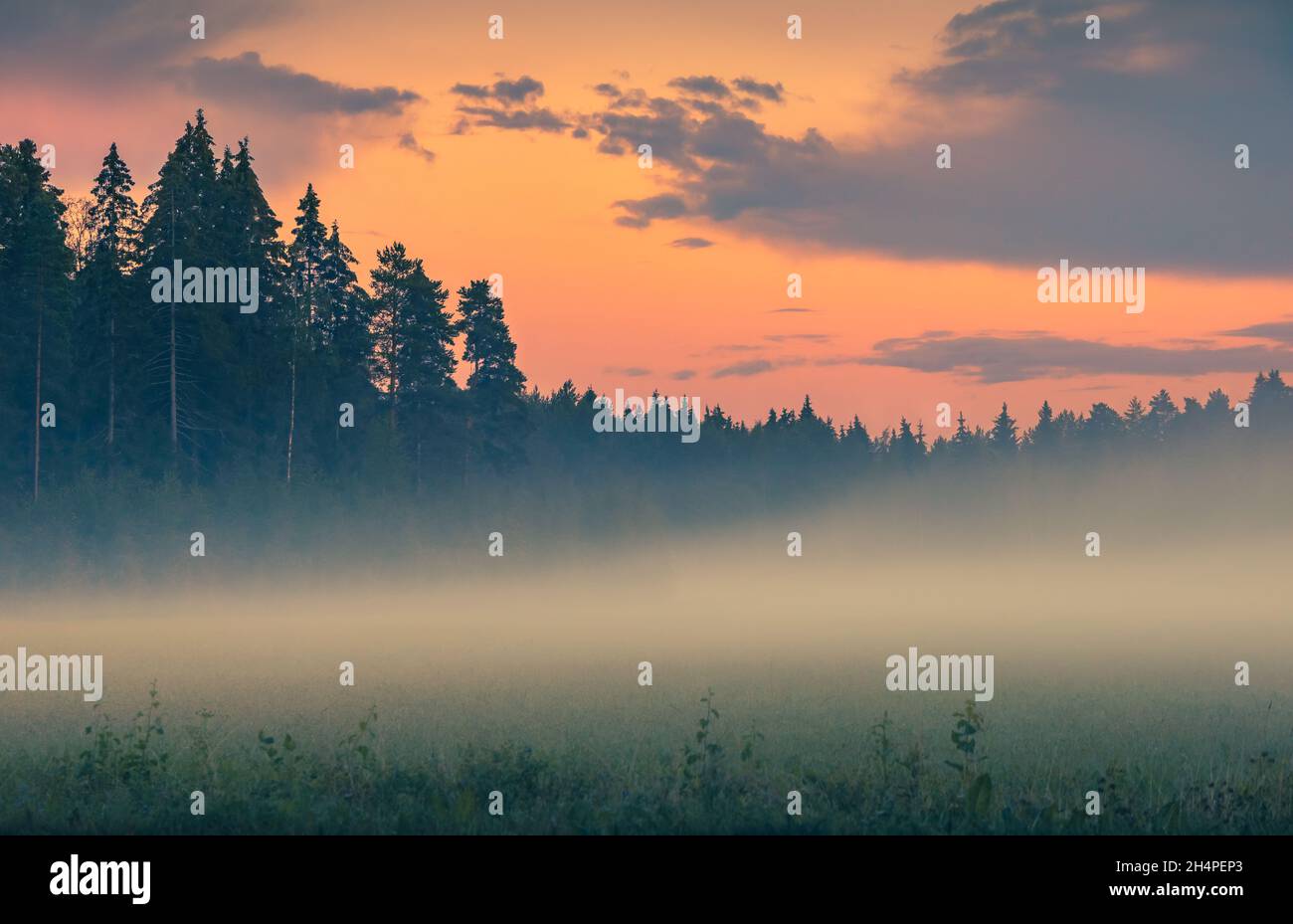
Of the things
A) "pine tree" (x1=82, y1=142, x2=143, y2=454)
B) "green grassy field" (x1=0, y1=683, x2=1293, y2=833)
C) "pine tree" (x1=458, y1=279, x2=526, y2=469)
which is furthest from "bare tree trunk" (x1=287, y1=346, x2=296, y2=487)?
"green grassy field" (x1=0, y1=683, x2=1293, y2=833)

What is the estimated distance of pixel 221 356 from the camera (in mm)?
71688

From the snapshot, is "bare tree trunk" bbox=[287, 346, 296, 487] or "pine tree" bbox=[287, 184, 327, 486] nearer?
"bare tree trunk" bbox=[287, 346, 296, 487]

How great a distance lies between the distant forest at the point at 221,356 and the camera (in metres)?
69.6

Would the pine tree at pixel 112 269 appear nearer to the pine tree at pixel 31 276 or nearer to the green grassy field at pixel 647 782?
the pine tree at pixel 31 276

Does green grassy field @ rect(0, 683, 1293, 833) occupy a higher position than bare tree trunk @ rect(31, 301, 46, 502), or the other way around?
bare tree trunk @ rect(31, 301, 46, 502)

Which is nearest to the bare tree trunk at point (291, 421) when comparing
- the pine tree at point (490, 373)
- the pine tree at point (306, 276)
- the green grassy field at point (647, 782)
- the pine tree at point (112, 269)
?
the pine tree at point (306, 276)

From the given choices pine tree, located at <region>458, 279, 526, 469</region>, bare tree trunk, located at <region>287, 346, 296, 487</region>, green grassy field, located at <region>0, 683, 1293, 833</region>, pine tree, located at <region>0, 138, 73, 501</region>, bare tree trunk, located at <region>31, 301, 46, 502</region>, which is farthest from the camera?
pine tree, located at <region>458, 279, 526, 469</region>

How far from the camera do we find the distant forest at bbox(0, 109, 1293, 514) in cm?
6962

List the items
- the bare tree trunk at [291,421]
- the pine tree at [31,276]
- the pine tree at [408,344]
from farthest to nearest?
the pine tree at [408,344] < the bare tree trunk at [291,421] < the pine tree at [31,276]

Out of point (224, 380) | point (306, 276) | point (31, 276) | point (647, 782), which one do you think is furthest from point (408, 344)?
point (647, 782)

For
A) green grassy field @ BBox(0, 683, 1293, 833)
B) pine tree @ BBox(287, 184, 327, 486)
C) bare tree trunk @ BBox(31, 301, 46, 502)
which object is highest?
pine tree @ BBox(287, 184, 327, 486)

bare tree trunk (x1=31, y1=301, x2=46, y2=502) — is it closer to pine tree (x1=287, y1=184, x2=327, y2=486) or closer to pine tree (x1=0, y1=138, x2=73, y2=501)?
pine tree (x1=0, y1=138, x2=73, y2=501)

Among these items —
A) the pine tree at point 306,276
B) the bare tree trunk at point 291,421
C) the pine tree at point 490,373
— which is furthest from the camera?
the pine tree at point 490,373
